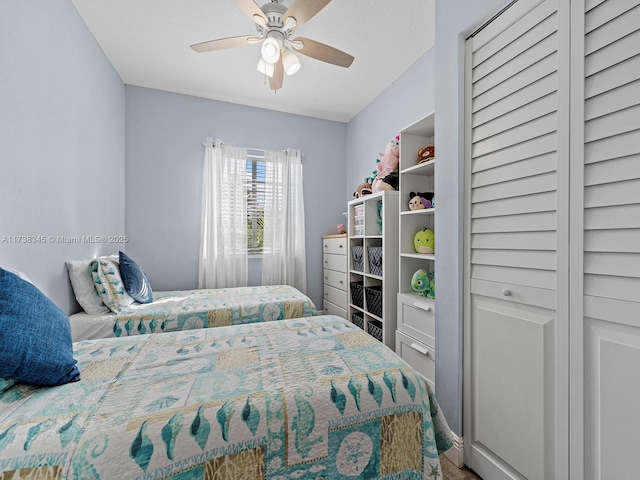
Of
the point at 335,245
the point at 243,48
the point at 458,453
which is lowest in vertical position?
the point at 458,453

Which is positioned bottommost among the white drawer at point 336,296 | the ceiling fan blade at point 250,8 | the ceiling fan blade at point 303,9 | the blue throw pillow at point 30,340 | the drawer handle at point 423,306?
the white drawer at point 336,296

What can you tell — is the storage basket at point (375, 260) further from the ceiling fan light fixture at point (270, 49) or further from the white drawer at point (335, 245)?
the ceiling fan light fixture at point (270, 49)

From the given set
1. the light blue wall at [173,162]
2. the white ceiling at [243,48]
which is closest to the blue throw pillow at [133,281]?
the light blue wall at [173,162]

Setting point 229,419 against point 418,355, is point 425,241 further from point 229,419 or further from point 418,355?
point 229,419

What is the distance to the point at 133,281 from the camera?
2.22 metres

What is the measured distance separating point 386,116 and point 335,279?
6.35 ft

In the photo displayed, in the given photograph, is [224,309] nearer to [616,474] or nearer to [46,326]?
[46,326]

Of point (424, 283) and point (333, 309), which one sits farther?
point (333, 309)

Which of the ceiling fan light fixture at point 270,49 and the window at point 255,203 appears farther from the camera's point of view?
the window at point 255,203

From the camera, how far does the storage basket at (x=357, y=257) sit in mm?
2908

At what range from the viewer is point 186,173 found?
10.7ft

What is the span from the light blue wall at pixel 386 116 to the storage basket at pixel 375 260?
3.77 feet

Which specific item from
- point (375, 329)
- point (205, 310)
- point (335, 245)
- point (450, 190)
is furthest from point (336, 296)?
point (450, 190)

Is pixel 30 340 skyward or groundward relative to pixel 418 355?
skyward
